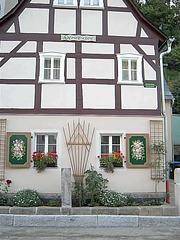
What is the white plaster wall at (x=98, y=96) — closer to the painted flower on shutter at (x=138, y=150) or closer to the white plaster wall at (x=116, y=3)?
the painted flower on shutter at (x=138, y=150)

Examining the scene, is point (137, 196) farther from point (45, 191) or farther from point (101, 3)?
point (101, 3)

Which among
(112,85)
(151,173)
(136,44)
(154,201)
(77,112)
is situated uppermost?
(136,44)

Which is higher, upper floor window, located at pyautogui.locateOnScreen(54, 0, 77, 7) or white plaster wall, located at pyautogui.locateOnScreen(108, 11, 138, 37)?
upper floor window, located at pyautogui.locateOnScreen(54, 0, 77, 7)

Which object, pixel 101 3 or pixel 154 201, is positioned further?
pixel 101 3

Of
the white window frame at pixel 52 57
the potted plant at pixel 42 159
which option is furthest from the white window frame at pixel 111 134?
the white window frame at pixel 52 57

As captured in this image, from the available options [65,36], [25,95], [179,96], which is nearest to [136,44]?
[65,36]

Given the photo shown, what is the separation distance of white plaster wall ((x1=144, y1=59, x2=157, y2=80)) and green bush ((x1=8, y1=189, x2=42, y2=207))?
217 inches

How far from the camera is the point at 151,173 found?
35.5 feet

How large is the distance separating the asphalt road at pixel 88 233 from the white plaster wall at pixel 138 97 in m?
4.33

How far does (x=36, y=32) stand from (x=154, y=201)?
6.92m

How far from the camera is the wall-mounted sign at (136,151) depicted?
10.8m

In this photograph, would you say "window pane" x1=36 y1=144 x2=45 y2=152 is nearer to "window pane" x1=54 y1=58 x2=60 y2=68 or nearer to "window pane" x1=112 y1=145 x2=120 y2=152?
"window pane" x1=112 y1=145 x2=120 y2=152

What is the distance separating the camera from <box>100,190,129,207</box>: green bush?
9391 millimetres

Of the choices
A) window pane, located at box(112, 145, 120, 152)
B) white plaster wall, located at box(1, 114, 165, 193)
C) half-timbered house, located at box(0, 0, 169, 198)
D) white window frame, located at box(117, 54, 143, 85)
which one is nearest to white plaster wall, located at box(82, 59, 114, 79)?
half-timbered house, located at box(0, 0, 169, 198)
